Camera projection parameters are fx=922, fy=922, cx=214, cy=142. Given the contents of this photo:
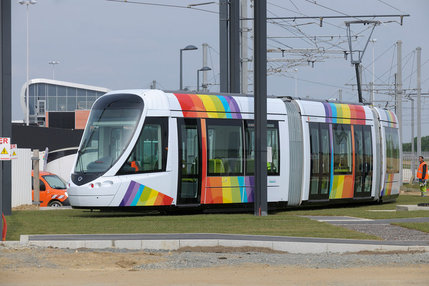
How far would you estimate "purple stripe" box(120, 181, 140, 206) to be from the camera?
21.9 m

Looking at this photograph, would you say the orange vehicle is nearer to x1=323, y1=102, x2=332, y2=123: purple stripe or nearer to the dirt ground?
x1=323, y1=102, x2=332, y2=123: purple stripe

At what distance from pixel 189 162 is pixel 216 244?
687cm

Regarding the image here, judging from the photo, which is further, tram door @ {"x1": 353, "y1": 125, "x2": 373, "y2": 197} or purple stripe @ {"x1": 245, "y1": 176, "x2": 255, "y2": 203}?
tram door @ {"x1": 353, "y1": 125, "x2": 373, "y2": 197}

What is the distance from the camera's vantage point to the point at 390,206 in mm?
29312

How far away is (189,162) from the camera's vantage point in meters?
22.7

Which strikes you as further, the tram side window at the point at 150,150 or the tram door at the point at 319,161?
Answer: the tram door at the point at 319,161

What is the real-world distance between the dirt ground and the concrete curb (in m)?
1.13

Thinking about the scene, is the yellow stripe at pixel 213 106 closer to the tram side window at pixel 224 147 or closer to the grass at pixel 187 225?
A: the tram side window at pixel 224 147

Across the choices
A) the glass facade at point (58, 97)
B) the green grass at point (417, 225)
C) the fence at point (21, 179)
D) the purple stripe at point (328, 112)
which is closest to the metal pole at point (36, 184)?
the fence at point (21, 179)

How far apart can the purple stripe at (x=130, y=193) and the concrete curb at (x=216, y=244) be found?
5.98 m

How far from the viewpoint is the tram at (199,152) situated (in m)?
22.0

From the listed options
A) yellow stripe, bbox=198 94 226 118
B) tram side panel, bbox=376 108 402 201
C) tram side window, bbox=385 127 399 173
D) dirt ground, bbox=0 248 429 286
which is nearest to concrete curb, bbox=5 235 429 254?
dirt ground, bbox=0 248 429 286

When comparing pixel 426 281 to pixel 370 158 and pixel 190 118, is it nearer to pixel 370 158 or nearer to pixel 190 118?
pixel 190 118

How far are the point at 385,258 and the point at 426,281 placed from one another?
295 centimetres
